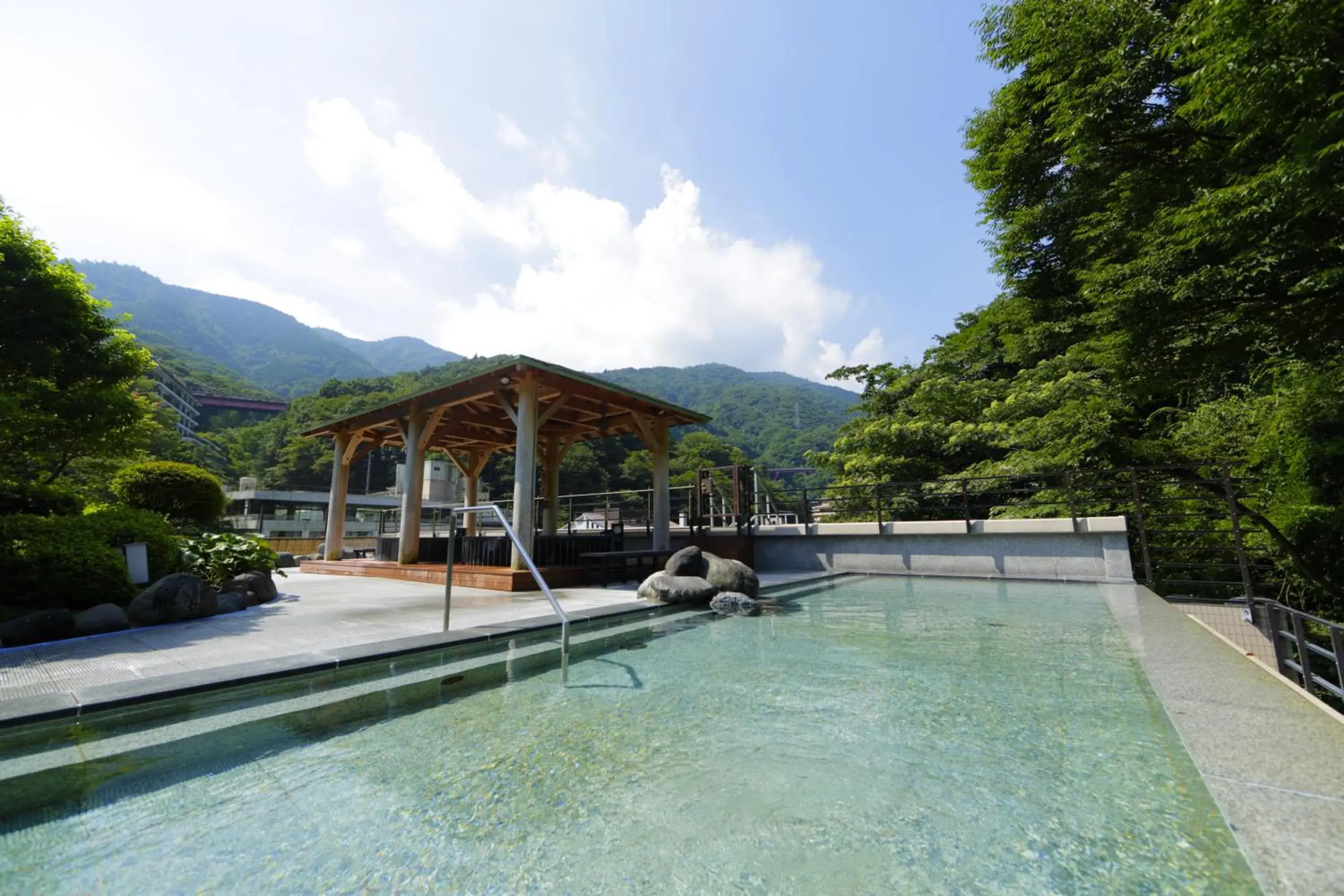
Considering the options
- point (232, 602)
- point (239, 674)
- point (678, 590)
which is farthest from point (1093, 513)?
point (232, 602)

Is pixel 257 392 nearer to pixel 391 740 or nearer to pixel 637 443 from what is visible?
pixel 637 443

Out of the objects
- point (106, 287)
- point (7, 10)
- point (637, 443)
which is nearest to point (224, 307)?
point (106, 287)

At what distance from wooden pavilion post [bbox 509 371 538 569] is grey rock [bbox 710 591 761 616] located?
9.50 feet

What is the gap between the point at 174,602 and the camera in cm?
490

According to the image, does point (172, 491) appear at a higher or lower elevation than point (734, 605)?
higher

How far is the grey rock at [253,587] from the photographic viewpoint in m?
5.93

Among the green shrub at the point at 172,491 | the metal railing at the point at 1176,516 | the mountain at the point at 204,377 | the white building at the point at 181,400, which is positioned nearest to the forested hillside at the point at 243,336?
the mountain at the point at 204,377

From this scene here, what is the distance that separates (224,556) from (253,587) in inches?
31.0

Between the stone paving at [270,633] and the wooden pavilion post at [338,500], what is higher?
the wooden pavilion post at [338,500]

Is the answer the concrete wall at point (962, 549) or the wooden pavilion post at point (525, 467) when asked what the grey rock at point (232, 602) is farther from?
the concrete wall at point (962, 549)

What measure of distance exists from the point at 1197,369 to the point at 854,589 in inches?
210

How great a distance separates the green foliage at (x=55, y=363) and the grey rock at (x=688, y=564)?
7516mm

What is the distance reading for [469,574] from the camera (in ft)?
26.5

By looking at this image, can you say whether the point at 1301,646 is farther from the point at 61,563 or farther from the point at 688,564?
the point at 61,563
